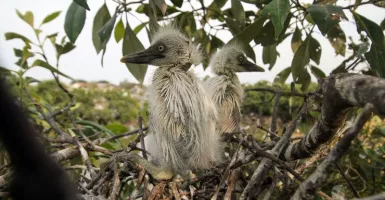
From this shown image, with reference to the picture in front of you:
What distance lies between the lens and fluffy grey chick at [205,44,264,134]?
1.99m

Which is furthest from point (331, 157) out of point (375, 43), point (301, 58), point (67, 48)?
point (67, 48)

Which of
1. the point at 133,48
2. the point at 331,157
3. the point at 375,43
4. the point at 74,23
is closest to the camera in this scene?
the point at 331,157

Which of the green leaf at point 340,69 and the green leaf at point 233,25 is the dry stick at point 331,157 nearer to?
the green leaf at point 340,69

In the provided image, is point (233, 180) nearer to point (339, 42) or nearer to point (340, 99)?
point (340, 99)

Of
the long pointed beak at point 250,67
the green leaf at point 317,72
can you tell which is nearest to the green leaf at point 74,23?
the long pointed beak at point 250,67

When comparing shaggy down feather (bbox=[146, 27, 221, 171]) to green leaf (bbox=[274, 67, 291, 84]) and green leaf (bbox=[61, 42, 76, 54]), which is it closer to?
green leaf (bbox=[61, 42, 76, 54])

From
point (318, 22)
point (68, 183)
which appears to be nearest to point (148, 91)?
point (318, 22)

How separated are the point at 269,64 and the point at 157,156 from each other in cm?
96

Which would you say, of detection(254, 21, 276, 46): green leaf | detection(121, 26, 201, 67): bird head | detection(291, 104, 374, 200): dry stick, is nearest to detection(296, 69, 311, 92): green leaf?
detection(254, 21, 276, 46): green leaf

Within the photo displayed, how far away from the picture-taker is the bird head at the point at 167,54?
1.71 metres

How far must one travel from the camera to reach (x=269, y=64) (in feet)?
7.58

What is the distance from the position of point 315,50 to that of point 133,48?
2.94 ft

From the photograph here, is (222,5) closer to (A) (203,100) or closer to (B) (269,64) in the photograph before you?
(B) (269,64)

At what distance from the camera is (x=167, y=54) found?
172cm
